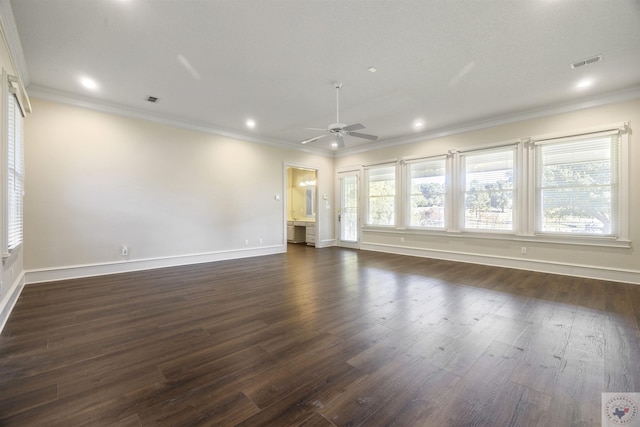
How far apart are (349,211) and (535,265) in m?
4.71

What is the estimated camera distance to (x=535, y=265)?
5.14 m

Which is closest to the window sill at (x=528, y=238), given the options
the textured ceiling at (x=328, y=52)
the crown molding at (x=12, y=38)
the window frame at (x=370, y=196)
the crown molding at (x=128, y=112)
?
the window frame at (x=370, y=196)

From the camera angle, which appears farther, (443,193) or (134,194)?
(443,193)

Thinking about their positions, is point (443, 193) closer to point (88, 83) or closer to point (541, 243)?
point (541, 243)

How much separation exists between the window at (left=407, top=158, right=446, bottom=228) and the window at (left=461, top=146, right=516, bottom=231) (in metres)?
0.53

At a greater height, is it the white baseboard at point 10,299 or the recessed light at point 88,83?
the recessed light at point 88,83

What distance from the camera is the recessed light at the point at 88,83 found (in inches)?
155

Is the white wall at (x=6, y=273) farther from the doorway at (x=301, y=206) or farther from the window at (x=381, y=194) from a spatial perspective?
the window at (x=381, y=194)

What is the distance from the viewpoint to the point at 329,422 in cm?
147

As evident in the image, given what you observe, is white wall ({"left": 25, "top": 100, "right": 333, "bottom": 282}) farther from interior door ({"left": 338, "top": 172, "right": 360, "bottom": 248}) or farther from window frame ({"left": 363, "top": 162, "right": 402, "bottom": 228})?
window frame ({"left": 363, "top": 162, "right": 402, "bottom": 228})

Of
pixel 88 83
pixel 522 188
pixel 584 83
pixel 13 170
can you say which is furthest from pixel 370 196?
pixel 13 170

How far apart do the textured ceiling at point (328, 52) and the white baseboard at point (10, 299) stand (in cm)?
284

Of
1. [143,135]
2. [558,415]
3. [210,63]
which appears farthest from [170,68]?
[558,415]

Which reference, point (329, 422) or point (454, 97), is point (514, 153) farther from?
point (329, 422)
